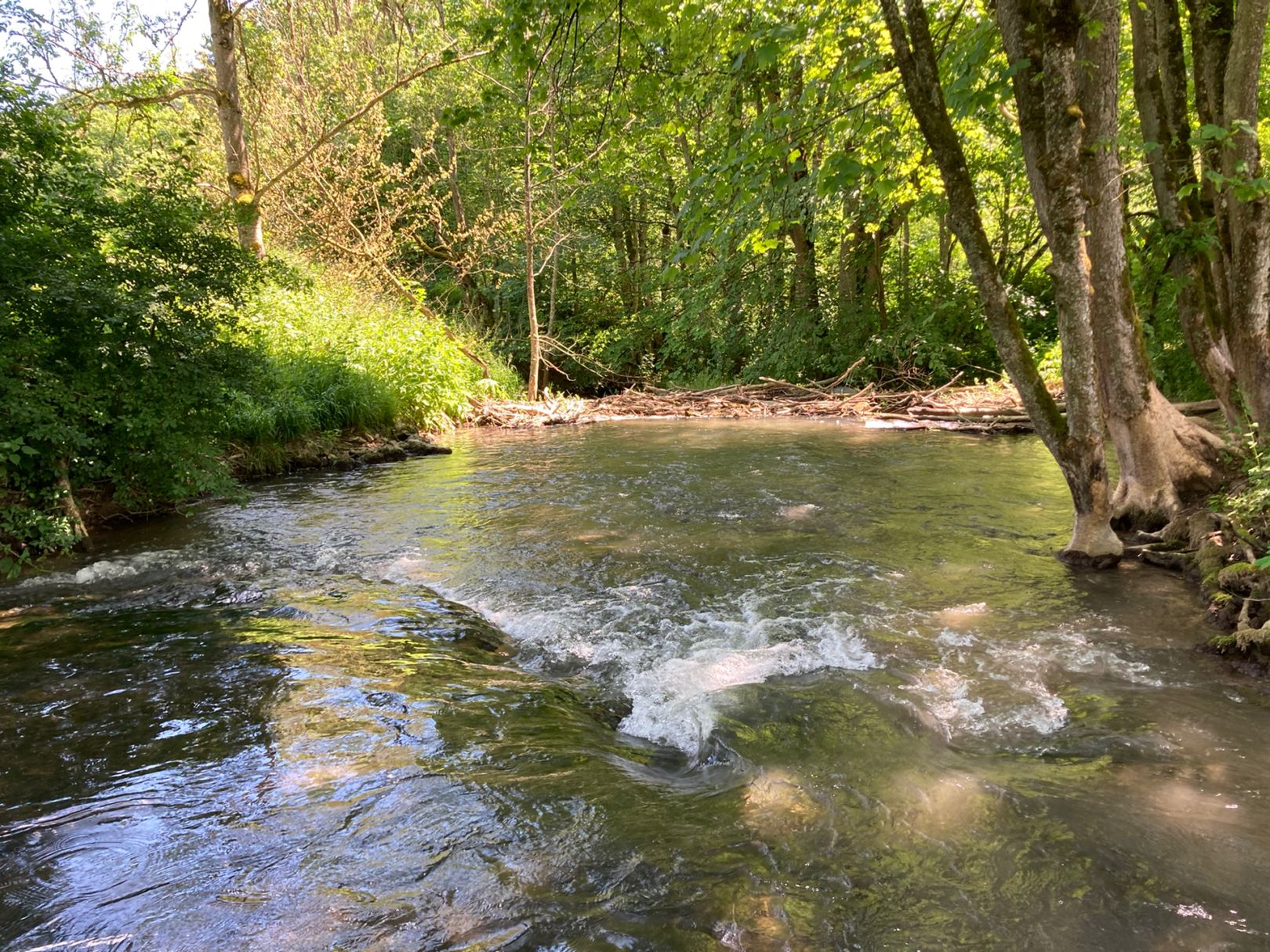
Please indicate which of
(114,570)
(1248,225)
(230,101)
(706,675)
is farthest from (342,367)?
(1248,225)

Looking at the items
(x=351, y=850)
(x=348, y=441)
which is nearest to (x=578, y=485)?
(x=348, y=441)

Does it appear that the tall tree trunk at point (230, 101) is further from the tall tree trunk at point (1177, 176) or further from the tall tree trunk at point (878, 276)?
the tall tree trunk at point (878, 276)

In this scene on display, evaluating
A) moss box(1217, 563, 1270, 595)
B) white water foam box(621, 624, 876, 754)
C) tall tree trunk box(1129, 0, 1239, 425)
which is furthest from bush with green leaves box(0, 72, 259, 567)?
tall tree trunk box(1129, 0, 1239, 425)

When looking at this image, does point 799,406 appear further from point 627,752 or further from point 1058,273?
point 627,752

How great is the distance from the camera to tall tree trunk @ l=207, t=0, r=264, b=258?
1338 cm

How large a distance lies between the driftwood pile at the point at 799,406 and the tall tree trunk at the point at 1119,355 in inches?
272

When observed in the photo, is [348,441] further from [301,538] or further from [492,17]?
[492,17]

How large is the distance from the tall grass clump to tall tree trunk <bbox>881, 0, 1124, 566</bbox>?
8138mm

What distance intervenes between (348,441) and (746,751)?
1104 centimetres

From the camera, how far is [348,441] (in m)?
12.9

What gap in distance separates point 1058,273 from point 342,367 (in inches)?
439

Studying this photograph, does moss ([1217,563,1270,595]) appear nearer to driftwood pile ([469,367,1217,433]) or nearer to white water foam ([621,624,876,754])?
white water foam ([621,624,876,754])

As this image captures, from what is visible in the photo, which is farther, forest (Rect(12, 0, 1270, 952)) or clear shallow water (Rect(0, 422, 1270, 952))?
forest (Rect(12, 0, 1270, 952))

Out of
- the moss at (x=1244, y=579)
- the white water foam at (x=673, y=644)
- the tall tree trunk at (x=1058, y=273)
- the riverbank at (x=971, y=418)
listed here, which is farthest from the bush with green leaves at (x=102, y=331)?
the moss at (x=1244, y=579)
